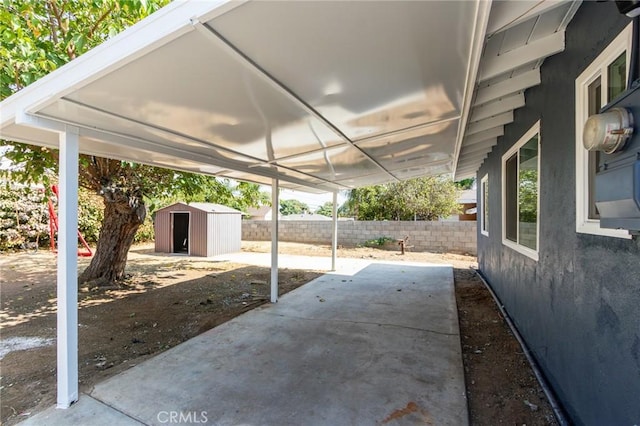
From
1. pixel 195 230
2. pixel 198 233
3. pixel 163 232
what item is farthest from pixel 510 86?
pixel 163 232

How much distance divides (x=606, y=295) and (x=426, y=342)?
219 centimetres

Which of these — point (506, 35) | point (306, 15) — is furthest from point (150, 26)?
point (506, 35)

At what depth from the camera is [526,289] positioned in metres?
3.52

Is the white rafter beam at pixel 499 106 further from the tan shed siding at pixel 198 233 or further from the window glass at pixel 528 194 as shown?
the tan shed siding at pixel 198 233

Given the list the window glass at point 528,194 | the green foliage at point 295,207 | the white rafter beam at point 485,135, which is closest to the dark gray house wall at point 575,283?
the window glass at point 528,194

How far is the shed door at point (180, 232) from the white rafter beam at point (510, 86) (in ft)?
37.7

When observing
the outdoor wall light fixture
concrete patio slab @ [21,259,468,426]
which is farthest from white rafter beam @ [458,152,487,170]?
the outdoor wall light fixture

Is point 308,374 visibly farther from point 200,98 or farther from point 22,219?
point 22,219

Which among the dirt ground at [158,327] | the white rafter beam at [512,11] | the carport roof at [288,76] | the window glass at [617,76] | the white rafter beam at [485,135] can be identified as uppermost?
the white rafter beam at [485,135]

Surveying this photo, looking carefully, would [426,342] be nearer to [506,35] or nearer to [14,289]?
[506,35]

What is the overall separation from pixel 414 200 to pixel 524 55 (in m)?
13.2

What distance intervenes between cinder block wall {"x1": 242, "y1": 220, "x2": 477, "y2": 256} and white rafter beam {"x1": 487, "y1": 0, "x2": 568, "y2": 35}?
10827 millimetres

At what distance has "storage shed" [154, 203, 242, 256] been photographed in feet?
38.5

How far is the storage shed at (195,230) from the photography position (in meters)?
11.7
